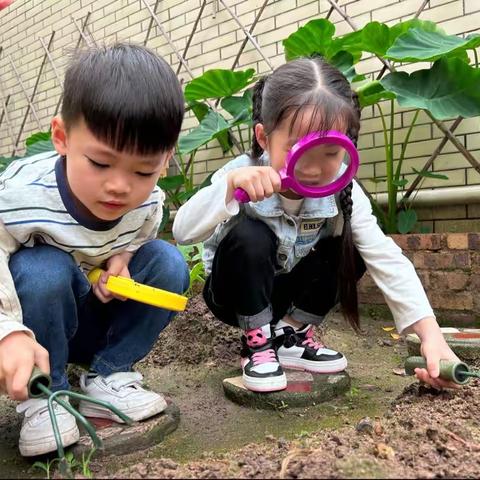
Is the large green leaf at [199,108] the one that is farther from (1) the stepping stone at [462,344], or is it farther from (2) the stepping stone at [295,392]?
(2) the stepping stone at [295,392]

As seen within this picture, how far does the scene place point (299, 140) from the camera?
1.46 metres

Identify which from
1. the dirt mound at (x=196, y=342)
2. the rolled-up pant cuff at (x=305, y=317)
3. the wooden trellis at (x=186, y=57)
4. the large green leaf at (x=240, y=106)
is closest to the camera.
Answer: the rolled-up pant cuff at (x=305, y=317)

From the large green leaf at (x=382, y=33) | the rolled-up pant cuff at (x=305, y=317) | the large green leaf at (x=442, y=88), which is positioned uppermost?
the large green leaf at (x=382, y=33)

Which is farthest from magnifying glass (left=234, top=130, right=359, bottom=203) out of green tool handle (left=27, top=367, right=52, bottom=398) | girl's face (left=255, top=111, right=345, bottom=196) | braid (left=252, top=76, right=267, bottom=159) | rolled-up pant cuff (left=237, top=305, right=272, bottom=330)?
green tool handle (left=27, top=367, right=52, bottom=398)

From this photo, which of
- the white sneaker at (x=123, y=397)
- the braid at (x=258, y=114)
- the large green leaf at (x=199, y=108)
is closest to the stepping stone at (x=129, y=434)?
the white sneaker at (x=123, y=397)

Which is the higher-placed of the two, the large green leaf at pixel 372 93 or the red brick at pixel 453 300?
the large green leaf at pixel 372 93

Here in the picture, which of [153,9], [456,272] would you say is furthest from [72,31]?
[456,272]

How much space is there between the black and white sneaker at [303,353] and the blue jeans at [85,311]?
→ 0.43 m

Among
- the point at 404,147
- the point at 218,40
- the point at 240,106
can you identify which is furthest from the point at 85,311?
the point at 218,40

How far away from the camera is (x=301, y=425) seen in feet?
4.61

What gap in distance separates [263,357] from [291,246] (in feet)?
1.06

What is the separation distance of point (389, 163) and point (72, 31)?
11.4 ft

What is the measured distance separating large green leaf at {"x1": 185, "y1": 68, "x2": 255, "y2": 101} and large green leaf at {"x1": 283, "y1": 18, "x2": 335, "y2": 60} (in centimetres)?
33

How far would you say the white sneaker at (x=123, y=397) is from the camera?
1361 mm
